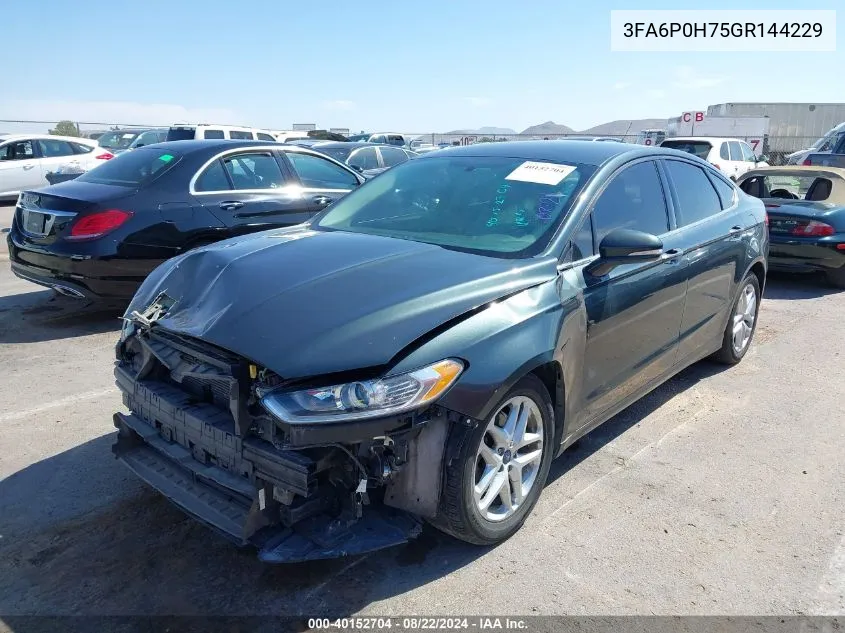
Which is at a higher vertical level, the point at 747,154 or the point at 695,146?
the point at 695,146

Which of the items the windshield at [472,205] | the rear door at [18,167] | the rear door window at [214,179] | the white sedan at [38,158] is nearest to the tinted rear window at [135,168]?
the rear door window at [214,179]

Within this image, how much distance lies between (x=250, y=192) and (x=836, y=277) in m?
6.99

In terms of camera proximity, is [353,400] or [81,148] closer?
[353,400]

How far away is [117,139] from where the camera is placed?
23.9m

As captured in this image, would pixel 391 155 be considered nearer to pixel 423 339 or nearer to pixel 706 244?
pixel 706 244

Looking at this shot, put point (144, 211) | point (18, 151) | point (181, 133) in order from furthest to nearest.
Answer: point (181, 133) < point (18, 151) < point (144, 211)

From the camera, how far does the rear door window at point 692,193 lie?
4344mm

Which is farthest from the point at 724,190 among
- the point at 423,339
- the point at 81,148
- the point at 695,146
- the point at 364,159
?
the point at 81,148

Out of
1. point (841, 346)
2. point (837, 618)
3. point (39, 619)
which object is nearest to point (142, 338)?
point (39, 619)

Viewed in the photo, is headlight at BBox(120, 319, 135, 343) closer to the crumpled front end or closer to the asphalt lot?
the crumpled front end

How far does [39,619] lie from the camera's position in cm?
254

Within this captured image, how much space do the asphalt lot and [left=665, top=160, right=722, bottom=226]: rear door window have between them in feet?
4.28

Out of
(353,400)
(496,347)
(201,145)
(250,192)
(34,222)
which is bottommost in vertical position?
(353,400)

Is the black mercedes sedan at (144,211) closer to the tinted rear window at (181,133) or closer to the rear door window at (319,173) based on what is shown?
the rear door window at (319,173)
